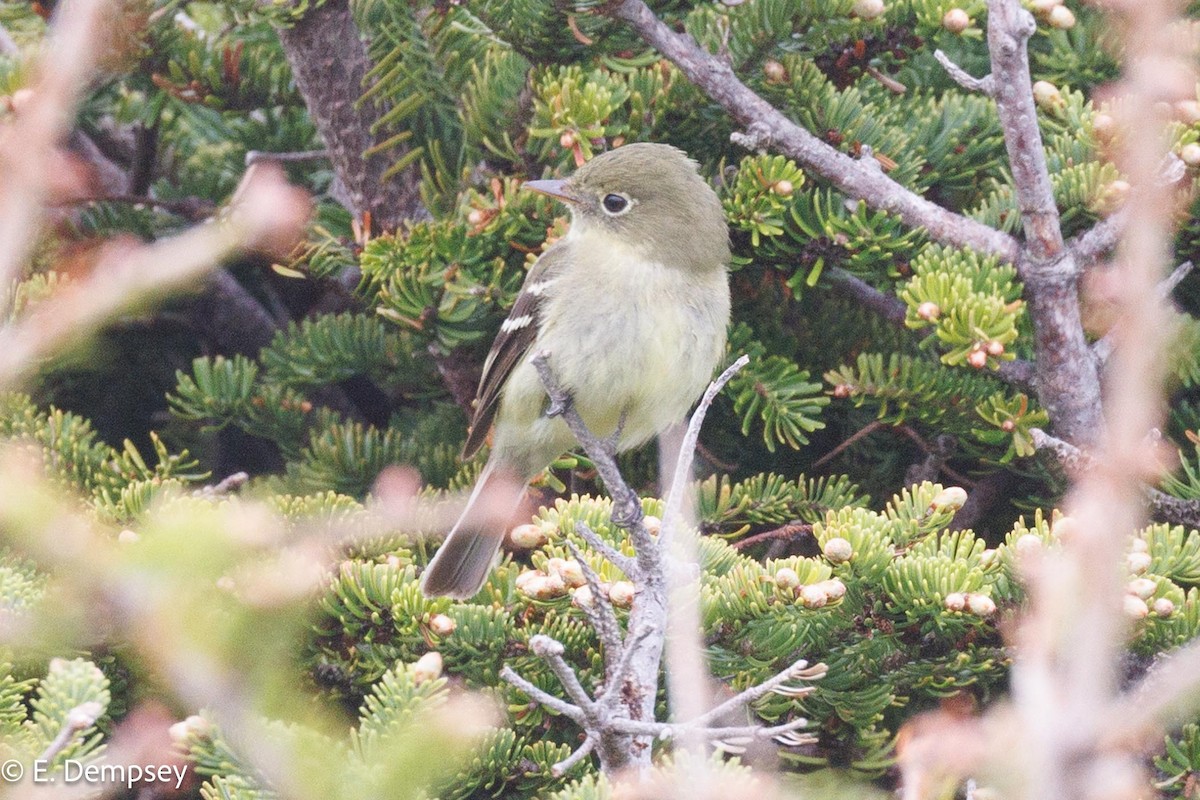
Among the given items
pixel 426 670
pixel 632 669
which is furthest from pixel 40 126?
pixel 632 669

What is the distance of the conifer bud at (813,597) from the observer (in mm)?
2115

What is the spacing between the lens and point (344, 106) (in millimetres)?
3289

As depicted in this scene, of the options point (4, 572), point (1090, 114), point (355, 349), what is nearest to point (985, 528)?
point (1090, 114)

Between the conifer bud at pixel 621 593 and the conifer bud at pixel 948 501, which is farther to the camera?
the conifer bud at pixel 948 501

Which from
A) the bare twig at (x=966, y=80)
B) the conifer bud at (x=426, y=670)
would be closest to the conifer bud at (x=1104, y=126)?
the bare twig at (x=966, y=80)

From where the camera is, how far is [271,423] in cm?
330

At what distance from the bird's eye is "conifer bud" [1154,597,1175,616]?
1.80 m

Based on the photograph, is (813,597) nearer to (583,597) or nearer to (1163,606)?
(583,597)

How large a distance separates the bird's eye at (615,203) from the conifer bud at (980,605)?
1.63 m

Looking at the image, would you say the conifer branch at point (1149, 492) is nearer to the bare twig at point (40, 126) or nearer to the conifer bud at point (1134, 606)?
the conifer bud at point (1134, 606)

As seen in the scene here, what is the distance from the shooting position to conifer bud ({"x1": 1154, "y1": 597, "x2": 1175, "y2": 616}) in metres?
2.08

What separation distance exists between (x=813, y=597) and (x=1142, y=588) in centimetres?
52

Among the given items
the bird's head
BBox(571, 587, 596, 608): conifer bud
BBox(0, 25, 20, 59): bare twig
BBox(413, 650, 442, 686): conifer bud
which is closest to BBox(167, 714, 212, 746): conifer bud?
BBox(413, 650, 442, 686): conifer bud

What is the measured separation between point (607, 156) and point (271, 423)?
1083 millimetres
